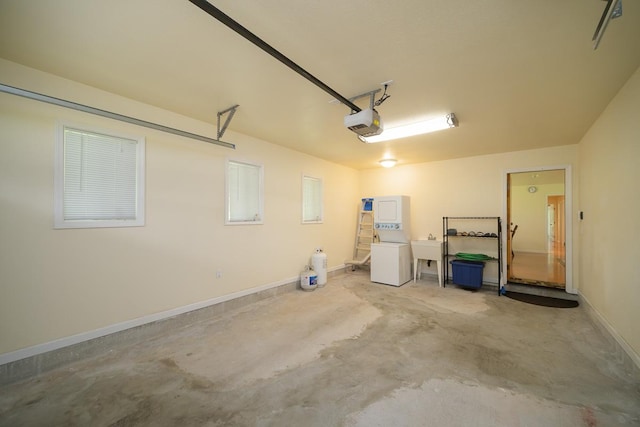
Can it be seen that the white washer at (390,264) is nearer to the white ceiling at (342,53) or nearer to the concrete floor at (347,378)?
the concrete floor at (347,378)

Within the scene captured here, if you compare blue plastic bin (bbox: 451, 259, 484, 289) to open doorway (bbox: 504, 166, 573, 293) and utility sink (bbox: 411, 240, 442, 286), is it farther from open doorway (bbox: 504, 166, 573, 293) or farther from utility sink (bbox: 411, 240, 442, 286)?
open doorway (bbox: 504, 166, 573, 293)

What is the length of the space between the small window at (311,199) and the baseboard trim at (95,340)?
89.9 inches

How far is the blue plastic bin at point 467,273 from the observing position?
16.3ft

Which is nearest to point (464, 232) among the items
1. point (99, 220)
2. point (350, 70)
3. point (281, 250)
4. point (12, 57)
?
point (281, 250)

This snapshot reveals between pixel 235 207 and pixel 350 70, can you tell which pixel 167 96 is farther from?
pixel 350 70

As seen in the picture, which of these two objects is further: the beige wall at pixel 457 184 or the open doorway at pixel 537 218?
the open doorway at pixel 537 218

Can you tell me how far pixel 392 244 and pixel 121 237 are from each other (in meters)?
4.76

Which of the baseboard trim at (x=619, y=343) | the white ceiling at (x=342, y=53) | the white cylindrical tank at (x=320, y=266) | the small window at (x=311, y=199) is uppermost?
the white ceiling at (x=342, y=53)

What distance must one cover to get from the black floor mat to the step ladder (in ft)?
10.1

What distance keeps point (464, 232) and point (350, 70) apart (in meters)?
4.77

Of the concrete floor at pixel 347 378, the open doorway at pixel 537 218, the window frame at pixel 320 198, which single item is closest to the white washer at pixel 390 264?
the window frame at pixel 320 198

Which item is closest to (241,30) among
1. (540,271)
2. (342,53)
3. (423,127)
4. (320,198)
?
(342,53)

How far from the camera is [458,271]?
516cm

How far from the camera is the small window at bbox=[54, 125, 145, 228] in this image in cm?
257
